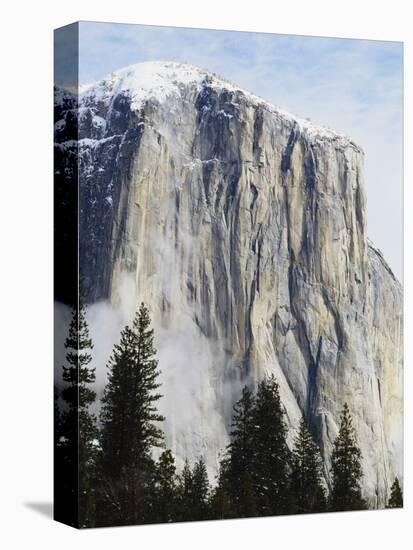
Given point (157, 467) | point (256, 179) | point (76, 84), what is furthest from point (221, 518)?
→ point (76, 84)

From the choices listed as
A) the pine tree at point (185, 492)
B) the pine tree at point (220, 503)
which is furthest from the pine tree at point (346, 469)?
the pine tree at point (185, 492)

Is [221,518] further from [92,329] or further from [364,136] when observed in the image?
[364,136]

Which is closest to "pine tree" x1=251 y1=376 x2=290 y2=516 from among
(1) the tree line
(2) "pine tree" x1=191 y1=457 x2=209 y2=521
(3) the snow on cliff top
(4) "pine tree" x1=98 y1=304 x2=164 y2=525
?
(1) the tree line

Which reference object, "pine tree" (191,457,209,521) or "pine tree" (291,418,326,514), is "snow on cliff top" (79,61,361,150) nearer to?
"pine tree" (291,418,326,514)

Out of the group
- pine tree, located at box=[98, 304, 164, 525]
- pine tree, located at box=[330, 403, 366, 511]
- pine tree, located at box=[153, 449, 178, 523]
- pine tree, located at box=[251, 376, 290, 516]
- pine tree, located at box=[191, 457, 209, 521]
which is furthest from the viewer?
pine tree, located at box=[330, 403, 366, 511]

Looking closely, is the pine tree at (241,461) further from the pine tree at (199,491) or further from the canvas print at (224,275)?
the pine tree at (199,491)

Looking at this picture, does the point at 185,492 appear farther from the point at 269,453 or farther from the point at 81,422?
the point at 81,422

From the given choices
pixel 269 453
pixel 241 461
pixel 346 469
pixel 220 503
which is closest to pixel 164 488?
pixel 220 503
